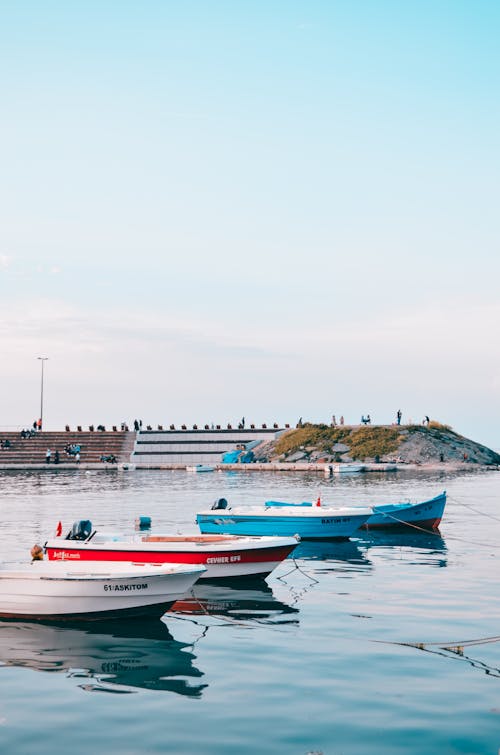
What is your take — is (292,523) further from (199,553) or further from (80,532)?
(80,532)

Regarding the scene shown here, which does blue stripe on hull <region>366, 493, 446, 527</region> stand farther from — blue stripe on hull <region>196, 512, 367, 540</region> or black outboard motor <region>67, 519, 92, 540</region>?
black outboard motor <region>67, 519, 92, 540</region>

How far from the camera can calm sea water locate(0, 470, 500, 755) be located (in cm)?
1396

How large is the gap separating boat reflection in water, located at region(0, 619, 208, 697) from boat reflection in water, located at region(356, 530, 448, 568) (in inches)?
589

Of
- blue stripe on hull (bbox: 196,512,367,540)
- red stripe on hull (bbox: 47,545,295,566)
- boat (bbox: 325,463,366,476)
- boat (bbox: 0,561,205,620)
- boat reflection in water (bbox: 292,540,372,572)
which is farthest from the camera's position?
boat (bbox: 325,463,366,476)

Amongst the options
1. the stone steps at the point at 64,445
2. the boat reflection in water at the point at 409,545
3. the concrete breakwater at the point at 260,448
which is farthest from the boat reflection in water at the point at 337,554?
the stone steps at the point at 64,445

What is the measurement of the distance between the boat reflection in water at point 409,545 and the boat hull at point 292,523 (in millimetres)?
1325

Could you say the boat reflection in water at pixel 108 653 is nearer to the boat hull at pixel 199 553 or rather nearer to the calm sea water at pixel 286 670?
the calm sea water at pixel 286 670

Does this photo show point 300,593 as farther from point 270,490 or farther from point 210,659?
point 270,490

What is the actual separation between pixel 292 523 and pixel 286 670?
20759 millimetres

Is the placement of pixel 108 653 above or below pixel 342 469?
below

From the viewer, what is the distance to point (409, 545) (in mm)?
38594

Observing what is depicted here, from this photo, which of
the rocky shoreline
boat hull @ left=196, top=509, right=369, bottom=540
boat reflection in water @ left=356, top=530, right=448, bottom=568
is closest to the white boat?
the rocky shoreline

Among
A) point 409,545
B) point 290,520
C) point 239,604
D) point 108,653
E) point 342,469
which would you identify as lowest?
point 108,653

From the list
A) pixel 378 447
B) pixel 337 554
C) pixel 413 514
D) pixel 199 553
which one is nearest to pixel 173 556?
pixel 199 553
